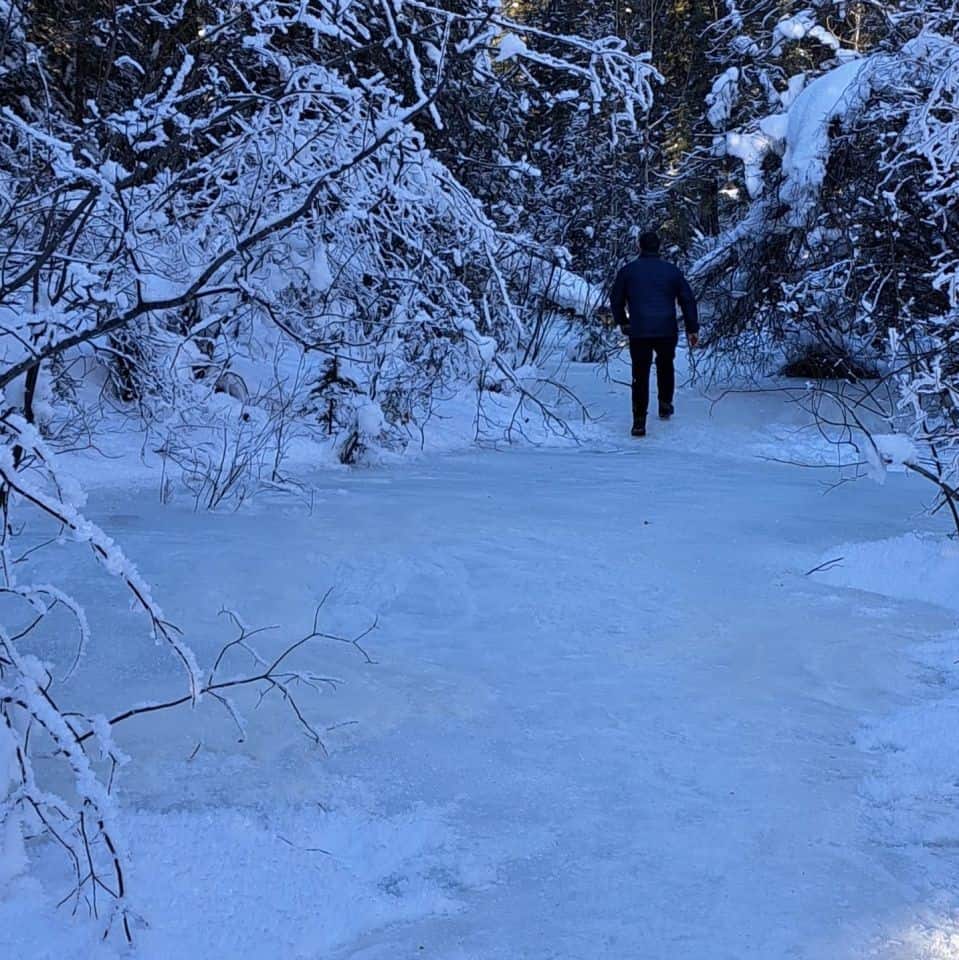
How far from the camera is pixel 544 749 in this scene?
2.61 m

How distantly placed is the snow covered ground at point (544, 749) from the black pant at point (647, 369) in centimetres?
388

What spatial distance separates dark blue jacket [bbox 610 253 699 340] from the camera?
8.70m

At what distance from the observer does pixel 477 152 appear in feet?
26.2

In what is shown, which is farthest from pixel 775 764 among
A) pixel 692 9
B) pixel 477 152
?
pixel 692 9

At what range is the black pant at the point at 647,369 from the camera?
8.62 metres

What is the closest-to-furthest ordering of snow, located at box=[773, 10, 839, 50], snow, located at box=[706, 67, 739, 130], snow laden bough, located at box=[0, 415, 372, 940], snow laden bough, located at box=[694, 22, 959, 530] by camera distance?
snow laden bough, located at box=[0, 415, 372, 940] < snow laden bough, located at box=[694, 22, 959, 530] < snow, located at box=[773, 10, 839, 50] < snow, located at box=[706, 67, 739, 130]

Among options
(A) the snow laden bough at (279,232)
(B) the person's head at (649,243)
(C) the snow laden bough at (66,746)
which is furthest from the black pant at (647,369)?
(C) the snow laden bough at (66,746)

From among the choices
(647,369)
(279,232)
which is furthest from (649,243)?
(279,232)

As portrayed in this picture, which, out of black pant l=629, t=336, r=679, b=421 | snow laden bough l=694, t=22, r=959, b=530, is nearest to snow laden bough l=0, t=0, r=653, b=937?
black pant l=629, t=336, r=679, b=421

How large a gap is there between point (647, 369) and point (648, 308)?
1.63 ft

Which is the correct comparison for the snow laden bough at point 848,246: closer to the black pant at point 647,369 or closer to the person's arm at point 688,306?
the person's arm at point 688,306

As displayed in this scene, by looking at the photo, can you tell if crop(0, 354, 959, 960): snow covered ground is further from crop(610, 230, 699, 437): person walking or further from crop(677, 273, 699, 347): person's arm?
crop(677, 273, 699, 347): person's arm

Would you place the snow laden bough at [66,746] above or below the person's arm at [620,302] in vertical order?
below

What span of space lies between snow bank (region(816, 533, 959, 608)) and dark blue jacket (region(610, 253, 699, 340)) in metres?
4.66
